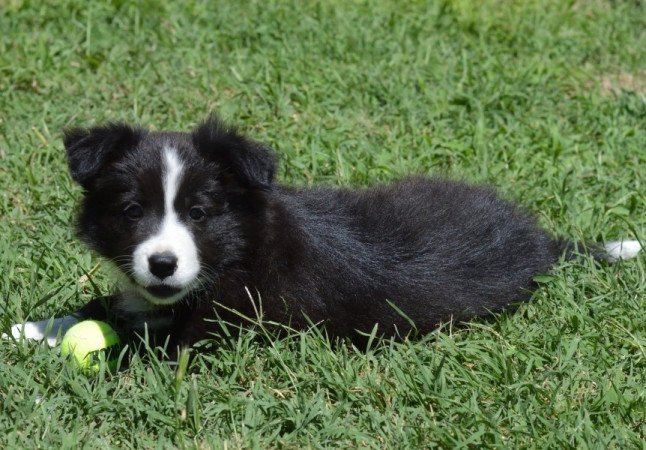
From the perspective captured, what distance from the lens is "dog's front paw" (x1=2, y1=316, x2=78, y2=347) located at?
433 centimetres

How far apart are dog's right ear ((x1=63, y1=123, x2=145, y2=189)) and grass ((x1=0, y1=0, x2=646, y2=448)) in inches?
29.4

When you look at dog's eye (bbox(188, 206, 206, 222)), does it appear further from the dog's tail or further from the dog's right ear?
the dog's tail

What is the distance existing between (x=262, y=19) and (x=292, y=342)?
4.12m

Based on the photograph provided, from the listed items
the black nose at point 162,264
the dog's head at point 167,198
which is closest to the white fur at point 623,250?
the dog's head at point 167,198

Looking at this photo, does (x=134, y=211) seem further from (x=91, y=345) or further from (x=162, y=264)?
(x=91, y=345)

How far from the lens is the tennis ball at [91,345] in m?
4.21

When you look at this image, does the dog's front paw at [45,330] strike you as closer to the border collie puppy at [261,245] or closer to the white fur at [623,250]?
the border collie puppy at [261,245]

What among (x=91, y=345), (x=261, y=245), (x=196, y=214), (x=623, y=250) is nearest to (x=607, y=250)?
(x=623, y=250)

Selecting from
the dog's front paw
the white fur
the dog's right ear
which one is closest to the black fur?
the dog's right ear

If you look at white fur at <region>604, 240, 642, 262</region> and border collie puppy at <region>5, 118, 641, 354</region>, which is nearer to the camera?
border collie puppy at <region>5, 118, 641, 354</region>

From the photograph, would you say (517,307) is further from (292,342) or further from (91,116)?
(91,116)

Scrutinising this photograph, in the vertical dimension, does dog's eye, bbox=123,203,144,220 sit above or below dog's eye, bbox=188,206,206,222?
above

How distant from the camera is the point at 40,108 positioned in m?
6.77

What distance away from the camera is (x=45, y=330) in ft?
14.5
